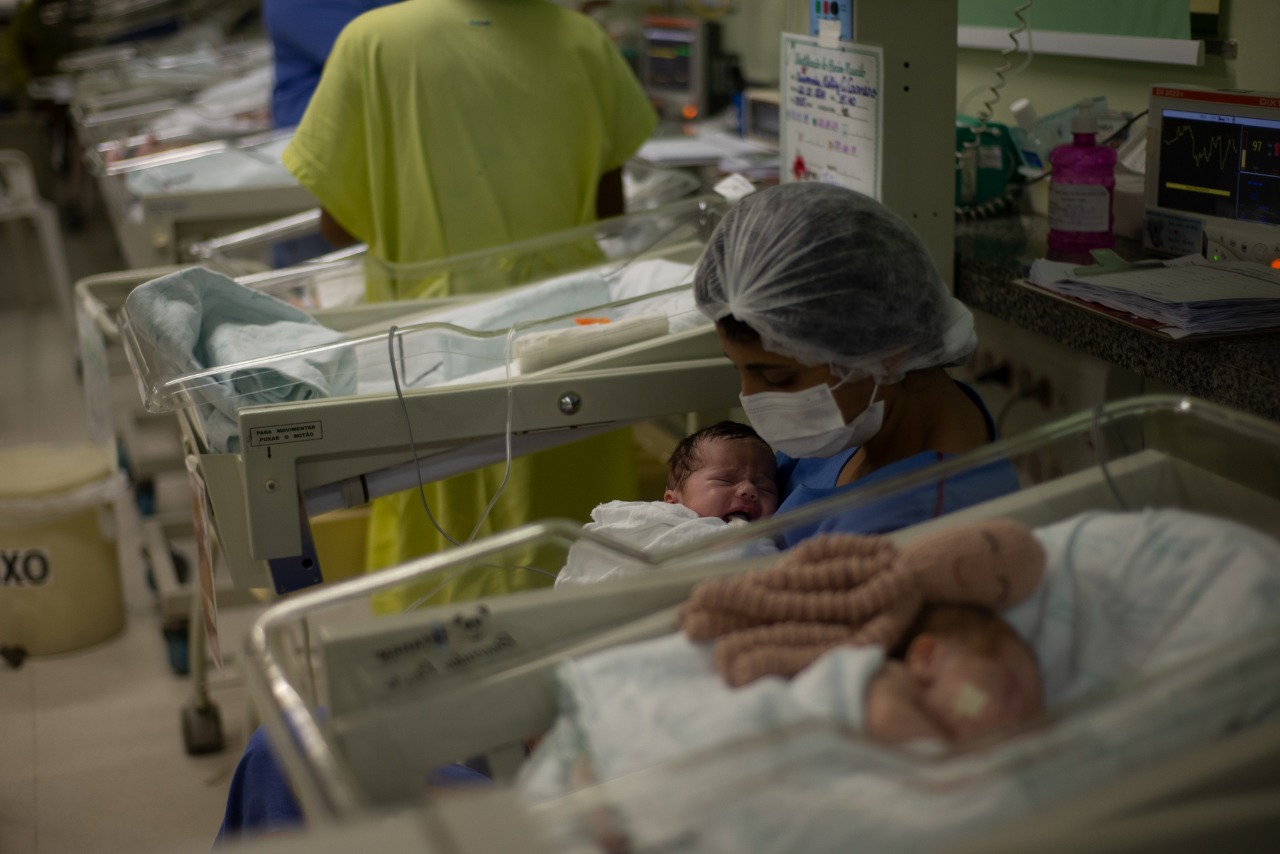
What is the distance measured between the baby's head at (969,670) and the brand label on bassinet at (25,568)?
275 centimetres

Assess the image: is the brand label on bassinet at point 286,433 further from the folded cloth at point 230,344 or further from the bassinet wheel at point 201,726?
the bassinet wheel at point 201,726

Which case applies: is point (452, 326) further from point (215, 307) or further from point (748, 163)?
point (748, 163)

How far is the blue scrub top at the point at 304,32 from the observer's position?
353cm

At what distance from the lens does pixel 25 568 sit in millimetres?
3102

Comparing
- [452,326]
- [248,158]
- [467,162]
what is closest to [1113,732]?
[452,326]

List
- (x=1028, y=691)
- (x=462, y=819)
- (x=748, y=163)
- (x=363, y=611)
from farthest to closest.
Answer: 1. (x=748, y=163)
2. (x=363, y=611)
3. (x=1028, y=691)
4. (x=462, y=819)

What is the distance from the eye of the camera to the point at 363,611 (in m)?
1.08

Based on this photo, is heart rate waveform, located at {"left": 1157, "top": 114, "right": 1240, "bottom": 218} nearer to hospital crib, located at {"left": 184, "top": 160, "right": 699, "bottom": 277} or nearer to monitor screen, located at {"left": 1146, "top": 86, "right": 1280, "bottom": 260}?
monitor screen, located at {"left": 1146, "top": 86, "right": 1280, "bottom": 260}

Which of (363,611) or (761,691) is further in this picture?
(363,611)

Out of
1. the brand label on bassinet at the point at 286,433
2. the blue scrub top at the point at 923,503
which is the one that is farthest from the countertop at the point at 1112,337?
the brand label on bassinet at the point at 286,433

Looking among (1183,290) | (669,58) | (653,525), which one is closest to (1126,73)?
(1183,290)

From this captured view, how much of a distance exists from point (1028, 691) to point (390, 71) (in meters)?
1.92

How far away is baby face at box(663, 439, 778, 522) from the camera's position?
1781mm

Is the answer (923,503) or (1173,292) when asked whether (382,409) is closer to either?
(923,503)
